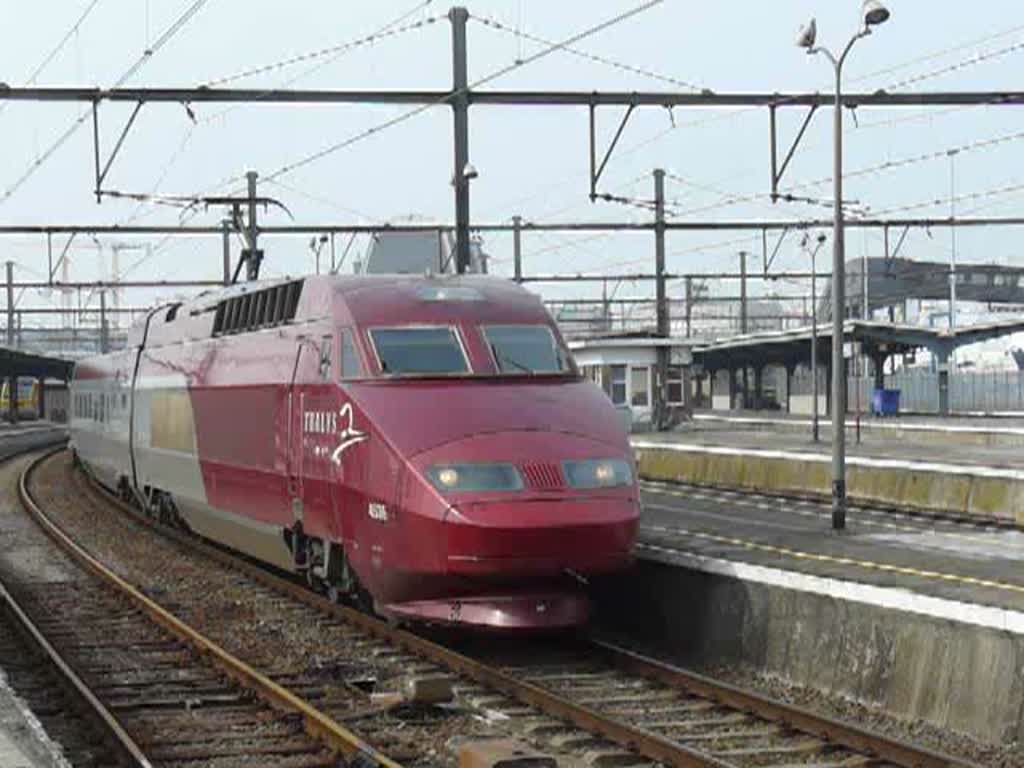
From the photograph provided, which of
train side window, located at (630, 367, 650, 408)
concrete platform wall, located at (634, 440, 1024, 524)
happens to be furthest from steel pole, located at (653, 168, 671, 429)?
concrete platform wall, located at (634, 440, 1024, 524)

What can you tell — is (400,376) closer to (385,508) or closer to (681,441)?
(385,508)

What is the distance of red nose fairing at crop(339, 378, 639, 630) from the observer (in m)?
12.6

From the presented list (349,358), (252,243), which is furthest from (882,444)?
(349,358)

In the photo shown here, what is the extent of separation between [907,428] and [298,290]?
108ft

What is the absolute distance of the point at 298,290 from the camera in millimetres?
16922

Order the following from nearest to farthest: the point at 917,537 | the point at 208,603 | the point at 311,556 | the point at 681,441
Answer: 1. the point at 311,556
2. the point at 208,603
3. the point at 917,537
4. the point at 681,441

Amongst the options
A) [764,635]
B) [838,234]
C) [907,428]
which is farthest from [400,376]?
[907,428]

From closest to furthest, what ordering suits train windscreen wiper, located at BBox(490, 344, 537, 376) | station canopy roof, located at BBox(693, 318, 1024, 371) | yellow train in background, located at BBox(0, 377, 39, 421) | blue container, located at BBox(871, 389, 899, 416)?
train windscreen wiper, located at BBox(490, 344, 537, 376) → station canopy roof, located at BBox(693, 318, 1024, 371) → blue container, located at BBox(871, 389, 899, 416) → yellow train in background, located at BBox(0, 377, 39, 421)

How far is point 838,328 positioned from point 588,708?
483 inches

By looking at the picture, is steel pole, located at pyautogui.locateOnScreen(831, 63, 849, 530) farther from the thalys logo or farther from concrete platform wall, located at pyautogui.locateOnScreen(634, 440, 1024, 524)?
the thalys logo

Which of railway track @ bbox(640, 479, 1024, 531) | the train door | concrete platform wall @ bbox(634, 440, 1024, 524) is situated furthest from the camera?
concrete platform wall @ bbox(634, 440, 1024, 524)

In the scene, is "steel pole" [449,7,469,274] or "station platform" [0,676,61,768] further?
"steel pole" [449,7,469,274]

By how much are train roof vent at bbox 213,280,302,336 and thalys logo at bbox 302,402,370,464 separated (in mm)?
2121

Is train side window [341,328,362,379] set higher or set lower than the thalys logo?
higher
